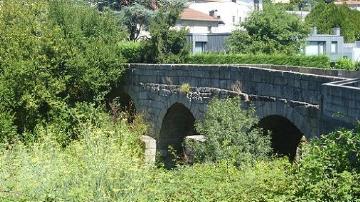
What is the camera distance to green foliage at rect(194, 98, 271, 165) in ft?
53.7

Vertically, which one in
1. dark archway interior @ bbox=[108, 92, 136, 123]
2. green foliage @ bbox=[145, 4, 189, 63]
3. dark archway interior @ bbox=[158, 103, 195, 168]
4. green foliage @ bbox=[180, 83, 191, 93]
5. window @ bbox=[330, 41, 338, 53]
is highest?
green foliage @ bbox=[145, 4, 189, 63]

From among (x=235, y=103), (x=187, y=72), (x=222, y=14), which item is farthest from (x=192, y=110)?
(x=222, y=14)

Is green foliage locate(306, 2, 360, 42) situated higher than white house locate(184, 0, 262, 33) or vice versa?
white house locate(184, 0, 262, 33)

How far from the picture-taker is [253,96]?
1805 centimetres

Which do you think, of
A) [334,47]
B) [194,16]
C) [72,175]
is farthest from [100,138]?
[194,16]

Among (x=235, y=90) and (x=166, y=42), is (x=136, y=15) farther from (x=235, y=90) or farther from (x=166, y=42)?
(x=235, y=90)

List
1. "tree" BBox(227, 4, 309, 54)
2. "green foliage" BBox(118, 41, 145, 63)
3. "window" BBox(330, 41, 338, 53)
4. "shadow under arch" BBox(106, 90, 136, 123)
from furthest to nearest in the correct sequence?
1. "window" BBox(330, 41, 338, 53)
2. "tree" BBox(227, 4, 309, 54)
3. "green foliage" BBox(118, 41, 145, 63)
4. "shadow under arch" BBox(106, 90, 136, 123)

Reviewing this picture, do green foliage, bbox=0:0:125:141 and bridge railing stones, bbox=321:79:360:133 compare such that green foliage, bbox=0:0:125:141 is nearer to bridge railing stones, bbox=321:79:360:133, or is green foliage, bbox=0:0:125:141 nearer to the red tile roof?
bridge railing stones, bbox=321:79:360:133

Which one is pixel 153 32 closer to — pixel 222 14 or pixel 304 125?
pixel 304 125

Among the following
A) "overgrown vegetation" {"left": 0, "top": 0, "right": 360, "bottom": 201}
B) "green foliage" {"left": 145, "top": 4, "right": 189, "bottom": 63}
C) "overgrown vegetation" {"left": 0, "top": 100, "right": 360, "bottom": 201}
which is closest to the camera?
"overgrown vegetation" {"left": 0, "top": 100, "right": 360, "bottom": 201}

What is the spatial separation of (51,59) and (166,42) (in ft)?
15.7

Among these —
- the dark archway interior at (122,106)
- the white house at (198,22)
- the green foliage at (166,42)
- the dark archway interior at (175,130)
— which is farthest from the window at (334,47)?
the dark archway interior at (175,130)

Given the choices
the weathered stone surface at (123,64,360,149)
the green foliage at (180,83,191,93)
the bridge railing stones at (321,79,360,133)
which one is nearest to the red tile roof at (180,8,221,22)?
the weathered stone surface at (123,64,360,149)

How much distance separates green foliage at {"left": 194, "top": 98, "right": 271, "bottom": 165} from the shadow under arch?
306 inches
